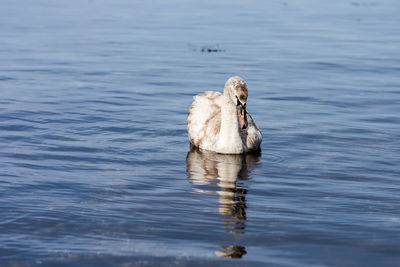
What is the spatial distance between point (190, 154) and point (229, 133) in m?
0.93

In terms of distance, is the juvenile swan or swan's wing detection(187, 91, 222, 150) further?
swan's wing detection(187, 91, 222, 150)

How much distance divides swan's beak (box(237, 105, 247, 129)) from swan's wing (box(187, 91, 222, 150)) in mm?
996

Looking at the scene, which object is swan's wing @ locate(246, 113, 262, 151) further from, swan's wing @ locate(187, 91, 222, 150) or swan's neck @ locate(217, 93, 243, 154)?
swan's wing @ locate(187, 91, 222, 150)

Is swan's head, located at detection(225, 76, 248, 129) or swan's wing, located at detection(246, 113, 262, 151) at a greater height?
swan's head, located at detection(225, 76, 248, 129)

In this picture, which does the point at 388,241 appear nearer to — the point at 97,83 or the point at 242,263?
the point at 242,263

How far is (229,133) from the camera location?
1528 cm

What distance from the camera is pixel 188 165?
1446 cm

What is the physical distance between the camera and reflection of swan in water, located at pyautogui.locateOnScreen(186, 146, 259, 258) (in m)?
10.8

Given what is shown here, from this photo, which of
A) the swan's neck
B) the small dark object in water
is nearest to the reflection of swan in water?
the swan's neck

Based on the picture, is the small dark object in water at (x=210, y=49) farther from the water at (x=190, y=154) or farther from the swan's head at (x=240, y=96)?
the swan's head at (x=240, y=96)

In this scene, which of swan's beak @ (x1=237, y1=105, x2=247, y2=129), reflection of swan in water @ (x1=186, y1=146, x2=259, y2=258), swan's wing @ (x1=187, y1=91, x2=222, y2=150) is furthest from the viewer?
swan's wing @ (x1=187, y1=91, x2=222, y2=150)

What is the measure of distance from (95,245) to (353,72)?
51.4 feet

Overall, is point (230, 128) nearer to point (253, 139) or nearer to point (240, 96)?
point (253, 139)

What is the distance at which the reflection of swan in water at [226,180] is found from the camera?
10.8 metres
